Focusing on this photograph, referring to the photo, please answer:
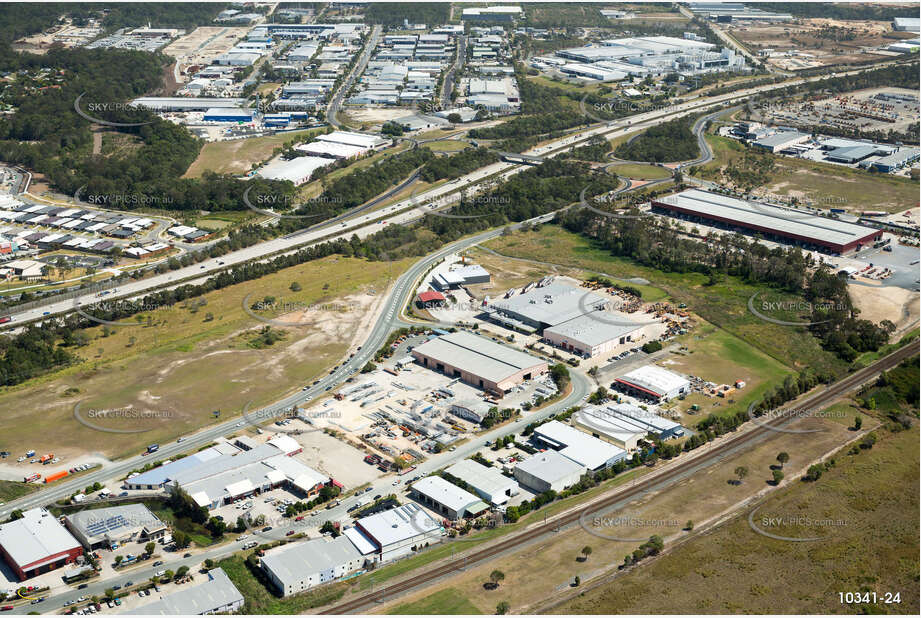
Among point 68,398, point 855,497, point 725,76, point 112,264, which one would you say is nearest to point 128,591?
point 68,398

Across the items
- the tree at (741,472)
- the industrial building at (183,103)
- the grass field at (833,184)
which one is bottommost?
the tree at (741,472)

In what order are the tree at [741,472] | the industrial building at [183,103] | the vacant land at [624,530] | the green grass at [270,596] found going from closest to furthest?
the green grass at [270,596]
the vacant land at [624,530]
the tree at [741,472]
the industrial building at [183,103]

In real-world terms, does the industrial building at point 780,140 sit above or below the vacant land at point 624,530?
above

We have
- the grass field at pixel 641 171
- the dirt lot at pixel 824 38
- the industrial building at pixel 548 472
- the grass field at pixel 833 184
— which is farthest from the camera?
the dirt lot at pixel 824 38

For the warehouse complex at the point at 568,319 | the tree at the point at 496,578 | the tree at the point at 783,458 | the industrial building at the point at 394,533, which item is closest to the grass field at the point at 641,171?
the warehouse complex at the point at 568,319

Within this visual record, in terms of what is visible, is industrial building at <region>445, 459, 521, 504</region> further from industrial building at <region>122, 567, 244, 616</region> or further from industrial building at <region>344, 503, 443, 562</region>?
industrial building at <region>122, 567, 244, 616</region>

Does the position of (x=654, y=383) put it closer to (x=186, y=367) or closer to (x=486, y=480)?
(x=486, y=480)

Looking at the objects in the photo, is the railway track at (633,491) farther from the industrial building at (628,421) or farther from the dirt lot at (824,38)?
the dirt lot at (824,38)

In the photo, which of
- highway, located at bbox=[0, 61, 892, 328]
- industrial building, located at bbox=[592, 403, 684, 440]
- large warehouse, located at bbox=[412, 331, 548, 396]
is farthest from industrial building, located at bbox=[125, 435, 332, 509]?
highway, located at bbox=[0, 61, 892, 328]
